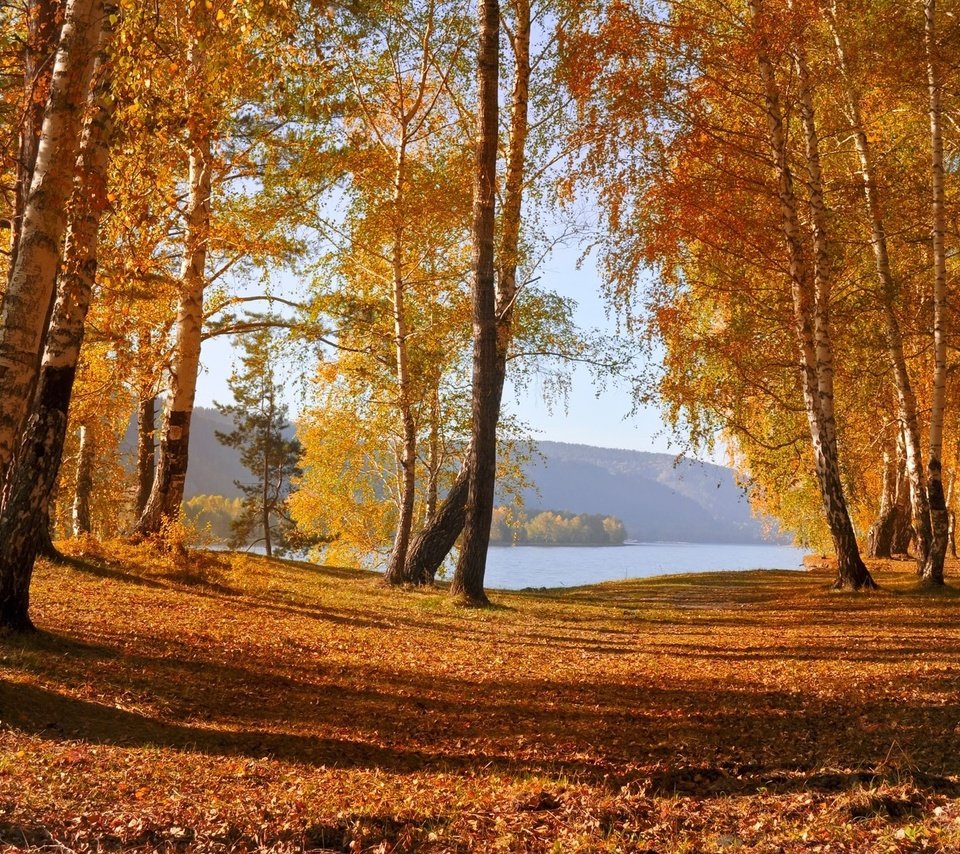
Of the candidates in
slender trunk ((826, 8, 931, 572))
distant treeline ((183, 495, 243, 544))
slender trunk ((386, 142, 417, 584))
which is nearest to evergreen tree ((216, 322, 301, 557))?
distant treeline ((183, 495, 243, 544))

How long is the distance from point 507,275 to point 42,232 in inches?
412

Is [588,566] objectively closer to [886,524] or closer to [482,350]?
[886,524]

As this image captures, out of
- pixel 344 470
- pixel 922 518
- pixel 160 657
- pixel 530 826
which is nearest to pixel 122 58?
pixel 160 657

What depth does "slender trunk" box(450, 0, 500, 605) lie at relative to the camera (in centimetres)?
1399

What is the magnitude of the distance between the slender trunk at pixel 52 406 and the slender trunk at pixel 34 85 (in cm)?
48

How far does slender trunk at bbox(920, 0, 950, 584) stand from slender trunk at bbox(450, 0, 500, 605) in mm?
7737

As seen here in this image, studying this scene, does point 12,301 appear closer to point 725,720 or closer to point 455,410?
point 725,720

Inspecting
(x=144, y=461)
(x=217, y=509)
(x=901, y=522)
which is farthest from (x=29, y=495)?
(x=217, y=509)

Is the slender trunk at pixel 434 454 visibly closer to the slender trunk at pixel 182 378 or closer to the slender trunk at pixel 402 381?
the slender trunk at pixel 402 381

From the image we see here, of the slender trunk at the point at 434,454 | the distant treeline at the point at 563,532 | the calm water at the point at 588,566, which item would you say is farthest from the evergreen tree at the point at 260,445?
the distant treeline at the point at 563,532

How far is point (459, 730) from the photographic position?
21.5ft

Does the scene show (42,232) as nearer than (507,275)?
Yes

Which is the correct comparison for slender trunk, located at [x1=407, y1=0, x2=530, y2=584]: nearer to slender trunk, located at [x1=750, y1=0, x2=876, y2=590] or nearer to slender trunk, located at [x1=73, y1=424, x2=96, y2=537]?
slender trunk, located at [x1=750, y1=0, x2=876, y2=590]

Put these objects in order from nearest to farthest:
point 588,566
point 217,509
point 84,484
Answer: point 84,484, point 588,566, point 217,509
